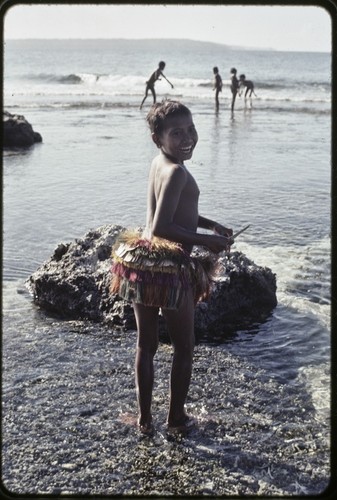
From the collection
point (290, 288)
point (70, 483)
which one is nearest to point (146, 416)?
point (70, 483)

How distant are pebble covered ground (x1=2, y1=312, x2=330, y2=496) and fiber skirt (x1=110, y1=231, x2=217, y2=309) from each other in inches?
32.7

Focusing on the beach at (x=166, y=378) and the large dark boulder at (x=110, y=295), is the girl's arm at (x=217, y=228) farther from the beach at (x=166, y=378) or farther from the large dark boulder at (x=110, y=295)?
the large dark boulder at (x=110, y=295)

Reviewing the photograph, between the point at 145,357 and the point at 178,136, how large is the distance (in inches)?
49.0

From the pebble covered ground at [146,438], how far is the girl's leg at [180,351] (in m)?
0.15

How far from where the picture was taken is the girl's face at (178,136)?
10.7ft

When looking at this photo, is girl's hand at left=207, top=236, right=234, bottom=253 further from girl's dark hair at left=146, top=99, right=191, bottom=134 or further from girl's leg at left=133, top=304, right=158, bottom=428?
girl's dark hair at left=146, top=99, right=191, bottom=134

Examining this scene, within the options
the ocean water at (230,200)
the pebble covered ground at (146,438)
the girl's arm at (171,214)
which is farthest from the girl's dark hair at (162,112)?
A: the ocean water at (230,200)

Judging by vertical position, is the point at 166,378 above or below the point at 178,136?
below

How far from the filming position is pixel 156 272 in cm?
327

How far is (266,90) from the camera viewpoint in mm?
39250

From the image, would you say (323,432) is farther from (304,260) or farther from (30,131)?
(30,131)

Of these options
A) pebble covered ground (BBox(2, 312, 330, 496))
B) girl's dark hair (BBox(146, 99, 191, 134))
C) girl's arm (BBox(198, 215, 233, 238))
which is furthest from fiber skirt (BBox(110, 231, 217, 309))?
pebble covered ground (BBox(2, 312, 330, 496))

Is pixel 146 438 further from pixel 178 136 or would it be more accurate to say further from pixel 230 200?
pixel 230 200

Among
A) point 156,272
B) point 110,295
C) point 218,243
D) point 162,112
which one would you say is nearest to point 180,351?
point 156,272
